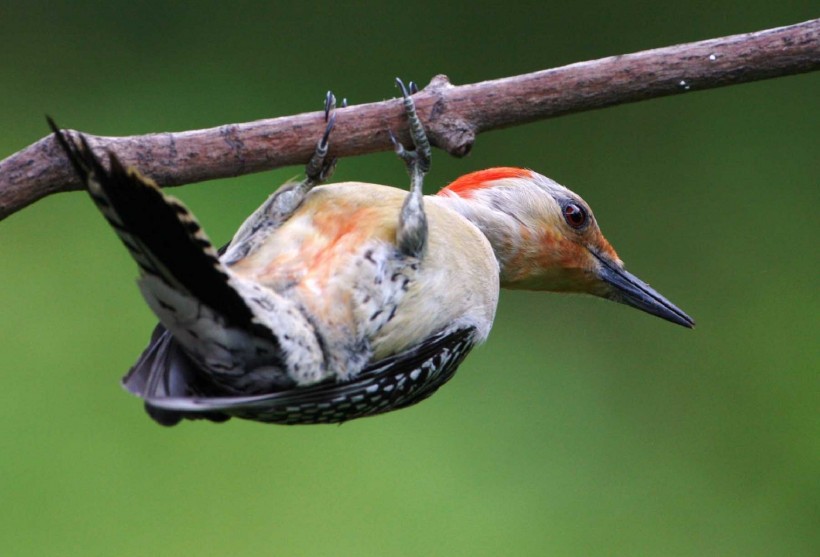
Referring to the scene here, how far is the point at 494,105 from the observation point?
2.61m

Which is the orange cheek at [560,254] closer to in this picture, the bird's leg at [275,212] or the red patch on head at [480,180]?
the red patch on head at [480,180]

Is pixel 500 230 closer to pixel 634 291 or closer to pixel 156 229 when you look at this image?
pixel 634 291

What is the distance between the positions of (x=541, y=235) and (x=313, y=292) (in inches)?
36.6

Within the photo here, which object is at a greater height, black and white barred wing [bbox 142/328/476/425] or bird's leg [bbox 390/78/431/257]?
bird's leg [bbox 390/78/431/257]

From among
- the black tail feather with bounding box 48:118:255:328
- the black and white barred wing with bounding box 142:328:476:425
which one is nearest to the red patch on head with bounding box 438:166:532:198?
the black and white barred wing with bounding box 142:328:476:425

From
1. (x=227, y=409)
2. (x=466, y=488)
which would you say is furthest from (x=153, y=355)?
(x=466, y=488)

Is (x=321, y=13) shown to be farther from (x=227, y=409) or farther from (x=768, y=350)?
(x=227, y=409)

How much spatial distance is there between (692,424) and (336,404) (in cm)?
250

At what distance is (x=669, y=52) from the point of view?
2.61 meters

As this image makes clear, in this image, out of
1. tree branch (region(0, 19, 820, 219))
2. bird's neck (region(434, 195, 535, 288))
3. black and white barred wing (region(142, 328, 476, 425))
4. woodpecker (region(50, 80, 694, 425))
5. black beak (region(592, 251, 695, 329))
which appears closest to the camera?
woodpecker (region(50, 80, 694, 425))

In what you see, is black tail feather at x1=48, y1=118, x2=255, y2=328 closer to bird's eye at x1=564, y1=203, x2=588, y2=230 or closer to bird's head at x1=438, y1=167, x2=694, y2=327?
bird's head at x1=438, y1=167, x2=694, y2=327

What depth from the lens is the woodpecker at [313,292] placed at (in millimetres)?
2199

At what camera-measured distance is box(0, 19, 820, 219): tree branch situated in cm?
256

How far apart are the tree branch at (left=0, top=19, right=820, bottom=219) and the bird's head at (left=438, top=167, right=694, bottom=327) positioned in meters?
0.64
